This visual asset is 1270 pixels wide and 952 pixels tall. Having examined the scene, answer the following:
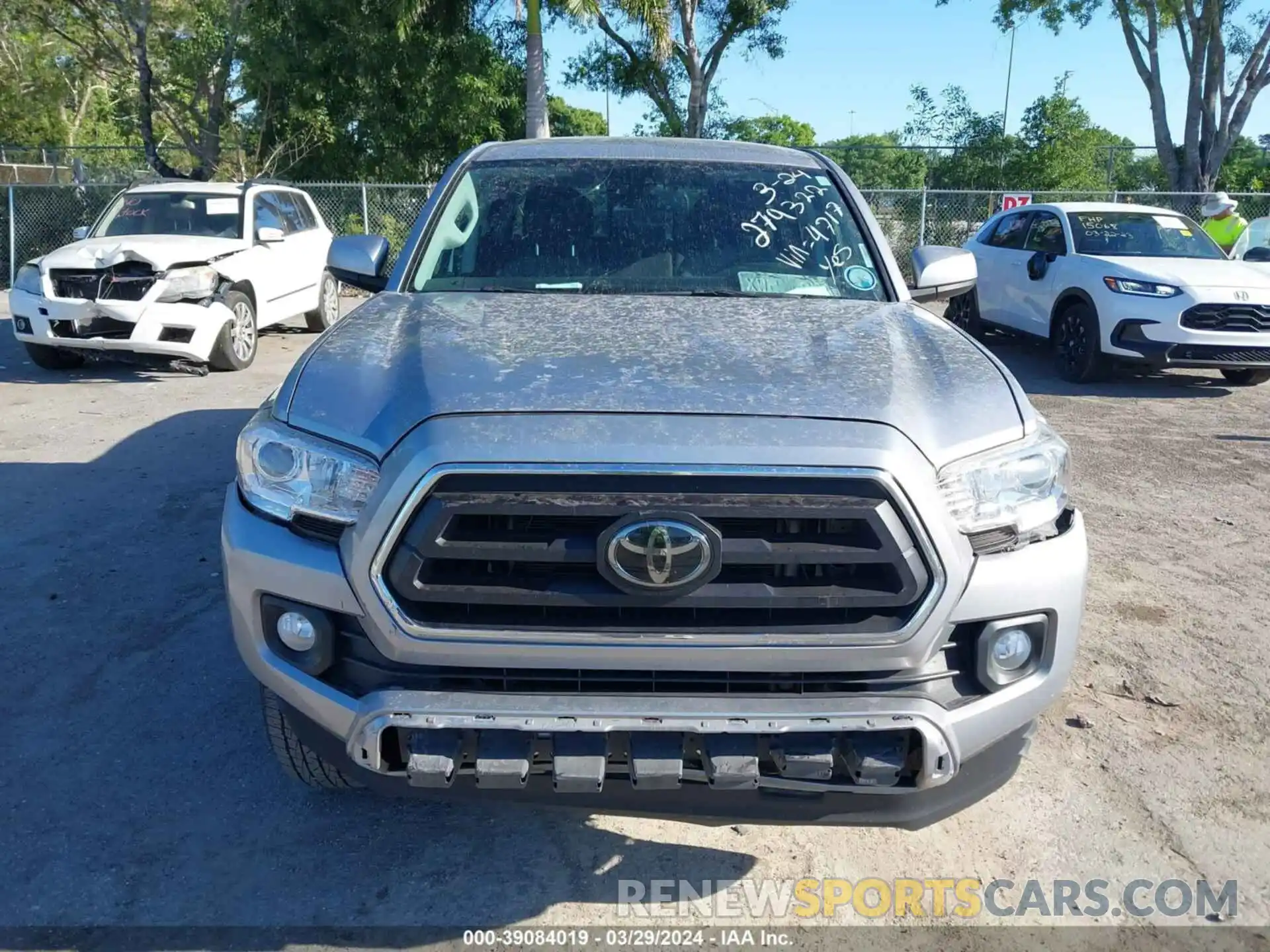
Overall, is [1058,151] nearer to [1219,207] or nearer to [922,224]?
[922,224]

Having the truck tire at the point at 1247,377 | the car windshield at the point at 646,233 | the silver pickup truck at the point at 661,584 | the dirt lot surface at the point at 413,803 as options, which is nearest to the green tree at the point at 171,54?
the dirt lot surface at the point at 413,803

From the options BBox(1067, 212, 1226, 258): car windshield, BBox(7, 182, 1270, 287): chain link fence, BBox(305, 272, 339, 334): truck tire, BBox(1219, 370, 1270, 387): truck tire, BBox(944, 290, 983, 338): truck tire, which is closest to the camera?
BBox(1219, 370, 1270, 387): truck tire

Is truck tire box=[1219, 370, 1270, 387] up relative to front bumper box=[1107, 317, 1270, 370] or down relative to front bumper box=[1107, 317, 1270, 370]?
down

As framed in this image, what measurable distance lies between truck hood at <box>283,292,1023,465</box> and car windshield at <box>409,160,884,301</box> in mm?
304

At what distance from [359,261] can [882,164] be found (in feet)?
66.3

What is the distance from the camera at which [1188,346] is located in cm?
902

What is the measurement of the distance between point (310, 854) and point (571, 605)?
126cm

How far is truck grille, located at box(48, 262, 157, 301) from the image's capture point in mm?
8898

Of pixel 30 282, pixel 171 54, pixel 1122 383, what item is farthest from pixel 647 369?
pixel 171 54

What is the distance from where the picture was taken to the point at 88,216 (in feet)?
57.7

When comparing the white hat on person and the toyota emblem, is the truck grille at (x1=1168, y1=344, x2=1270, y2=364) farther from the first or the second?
the toyota emblem

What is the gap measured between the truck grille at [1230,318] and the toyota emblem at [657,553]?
8.32 meters

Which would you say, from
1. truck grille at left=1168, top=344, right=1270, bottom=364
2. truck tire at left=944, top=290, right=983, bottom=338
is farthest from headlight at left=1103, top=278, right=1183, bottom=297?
truck tire at left=944, top=290, right=983, bottom=338

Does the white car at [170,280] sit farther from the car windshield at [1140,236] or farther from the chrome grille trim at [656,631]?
the chrome grille trim at [656,631]
